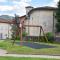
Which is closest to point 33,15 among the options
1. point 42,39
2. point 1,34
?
point 42,39

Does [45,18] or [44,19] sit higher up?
[45,18]

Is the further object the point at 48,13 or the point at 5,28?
the point at 5,28

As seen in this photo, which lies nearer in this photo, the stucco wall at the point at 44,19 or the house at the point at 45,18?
the house at the point at 45,18

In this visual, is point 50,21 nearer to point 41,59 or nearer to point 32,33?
point 32,33

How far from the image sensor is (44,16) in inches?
2849

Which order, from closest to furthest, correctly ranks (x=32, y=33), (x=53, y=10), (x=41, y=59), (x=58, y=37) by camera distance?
1. (x=41, y=59)
2. (x=58, y=37)
3. (x=53, y=10)
4. (x=32, y=33)

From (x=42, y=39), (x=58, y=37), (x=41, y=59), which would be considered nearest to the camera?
(x=41, y=59)

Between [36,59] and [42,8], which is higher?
[42,8]

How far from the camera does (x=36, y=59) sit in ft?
58.7

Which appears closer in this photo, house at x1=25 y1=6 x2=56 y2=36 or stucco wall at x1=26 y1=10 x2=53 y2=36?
house at x1=25 y1=6 x2=56 y2=36

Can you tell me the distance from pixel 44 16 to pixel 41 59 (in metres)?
54.9

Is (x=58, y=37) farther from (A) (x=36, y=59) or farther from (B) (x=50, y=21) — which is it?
(A) (x=36, y=59)

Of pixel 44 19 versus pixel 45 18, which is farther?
pixel 44 19

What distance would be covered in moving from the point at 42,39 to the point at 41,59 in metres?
38.9
